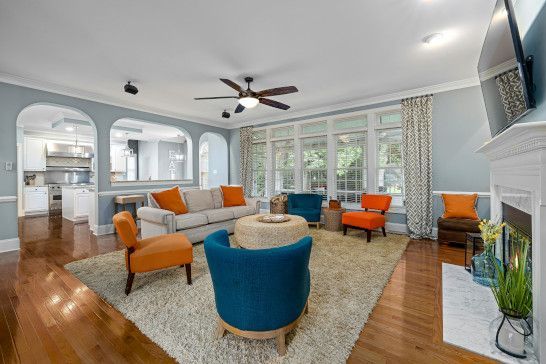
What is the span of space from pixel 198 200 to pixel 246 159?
259 cm

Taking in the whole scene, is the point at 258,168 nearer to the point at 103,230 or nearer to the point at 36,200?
the point at 103,230

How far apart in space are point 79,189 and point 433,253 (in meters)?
7.84

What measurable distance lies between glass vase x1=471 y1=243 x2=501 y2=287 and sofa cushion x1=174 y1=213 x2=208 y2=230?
11.9 feet

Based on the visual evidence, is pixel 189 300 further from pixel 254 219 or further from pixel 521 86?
pixel 521 86

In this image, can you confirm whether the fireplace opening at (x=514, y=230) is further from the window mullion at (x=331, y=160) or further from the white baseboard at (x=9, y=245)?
the white baseboard at (x=9, y=245)

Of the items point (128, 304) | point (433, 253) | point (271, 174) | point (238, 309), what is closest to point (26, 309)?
point (128, 304)

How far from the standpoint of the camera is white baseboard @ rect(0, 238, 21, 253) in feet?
12.3

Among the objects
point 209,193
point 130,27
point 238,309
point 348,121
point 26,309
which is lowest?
point 26,309

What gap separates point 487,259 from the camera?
2.47 metres

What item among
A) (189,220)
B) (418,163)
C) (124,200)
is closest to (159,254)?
(189,220)

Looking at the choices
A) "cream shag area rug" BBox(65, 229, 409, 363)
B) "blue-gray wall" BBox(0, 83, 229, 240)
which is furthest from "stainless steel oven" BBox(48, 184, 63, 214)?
"cream shag area rug" BBox(65, 229, 409, 363)

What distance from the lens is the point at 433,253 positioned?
3.53 meters

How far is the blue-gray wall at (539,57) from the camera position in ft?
5.20

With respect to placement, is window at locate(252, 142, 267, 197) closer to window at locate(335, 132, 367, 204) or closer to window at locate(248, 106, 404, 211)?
window at locate(248, 106, 404, 211)
